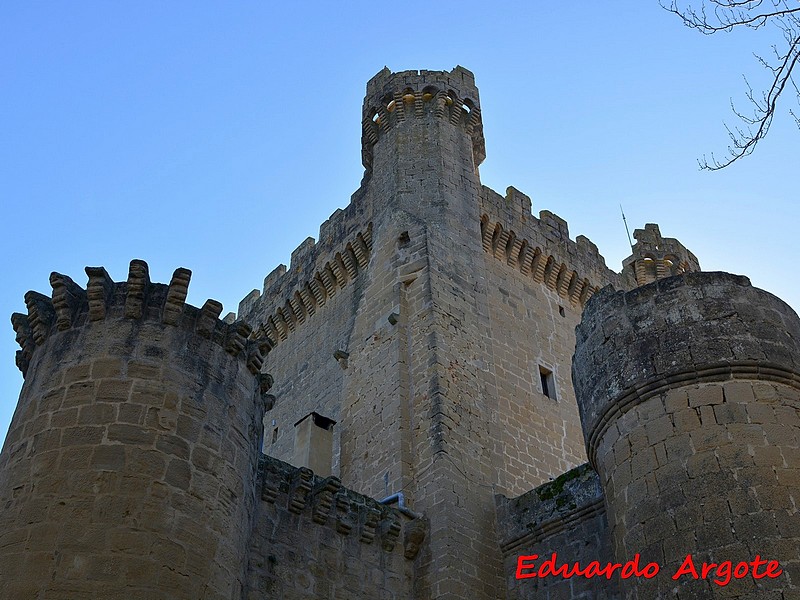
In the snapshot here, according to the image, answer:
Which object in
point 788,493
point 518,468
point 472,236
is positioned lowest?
point 788,493

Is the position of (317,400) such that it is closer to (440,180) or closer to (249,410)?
(440,180)

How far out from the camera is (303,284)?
17.4 meters

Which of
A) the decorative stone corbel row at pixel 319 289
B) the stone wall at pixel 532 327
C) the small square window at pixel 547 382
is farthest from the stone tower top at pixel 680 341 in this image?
the decorative stone corbel row at pixel 319 289

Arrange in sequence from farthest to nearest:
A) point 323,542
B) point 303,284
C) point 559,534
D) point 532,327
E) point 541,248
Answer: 1. point 303,284
2. point 541,248
3. point 532,327
4. point 559,534
5. point 323,542

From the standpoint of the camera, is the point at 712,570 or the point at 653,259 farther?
the point at 653,259

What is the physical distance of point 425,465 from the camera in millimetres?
11266

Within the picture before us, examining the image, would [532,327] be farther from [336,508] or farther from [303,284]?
[336,508]

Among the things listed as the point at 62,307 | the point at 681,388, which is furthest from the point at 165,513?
the point at 681,388

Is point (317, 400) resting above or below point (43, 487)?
above

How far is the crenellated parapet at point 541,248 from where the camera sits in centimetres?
1587

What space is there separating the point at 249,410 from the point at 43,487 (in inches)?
87.3

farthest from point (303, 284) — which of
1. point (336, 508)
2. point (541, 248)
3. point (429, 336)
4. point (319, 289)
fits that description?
point (336, 508)

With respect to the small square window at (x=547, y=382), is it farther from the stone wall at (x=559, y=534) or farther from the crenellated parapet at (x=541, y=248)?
the stone wall at (x=559, y=534)

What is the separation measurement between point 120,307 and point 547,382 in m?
8.46
